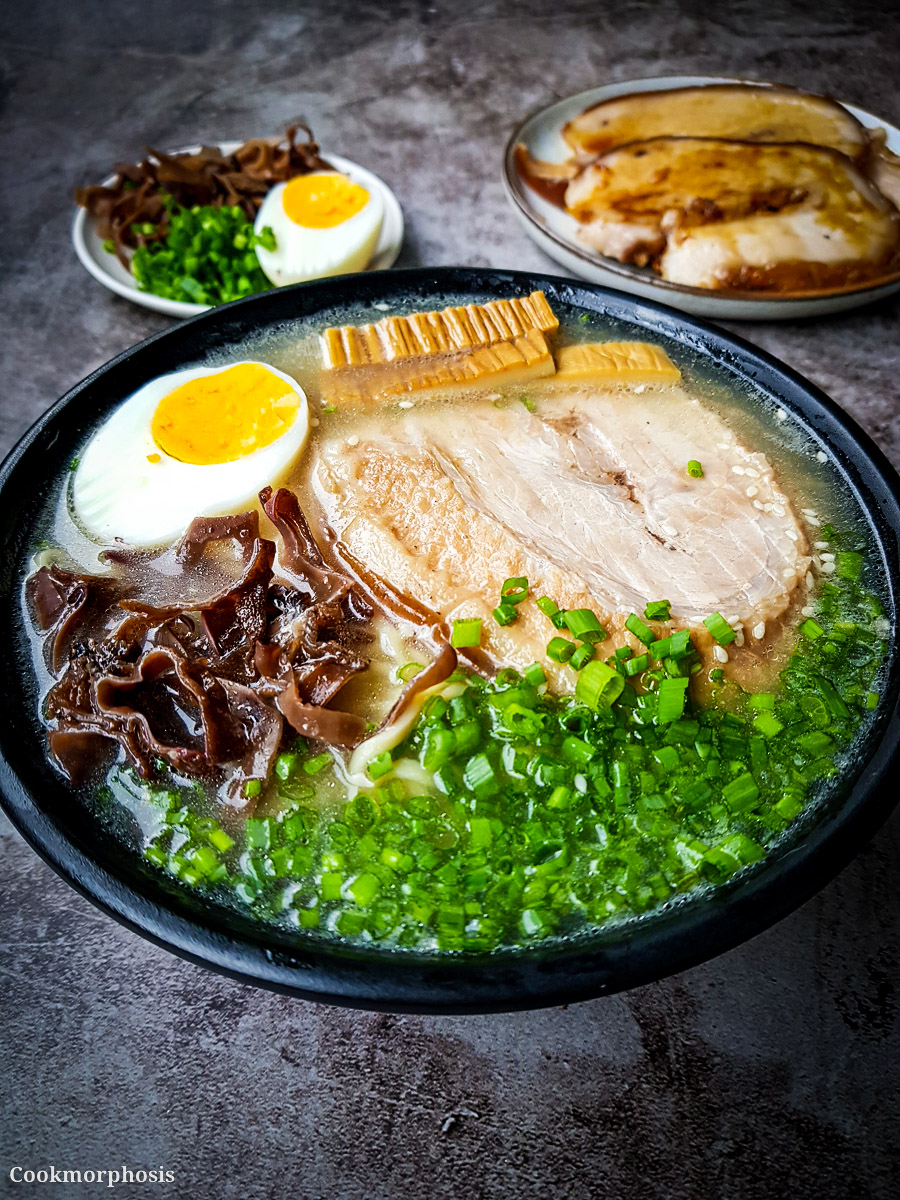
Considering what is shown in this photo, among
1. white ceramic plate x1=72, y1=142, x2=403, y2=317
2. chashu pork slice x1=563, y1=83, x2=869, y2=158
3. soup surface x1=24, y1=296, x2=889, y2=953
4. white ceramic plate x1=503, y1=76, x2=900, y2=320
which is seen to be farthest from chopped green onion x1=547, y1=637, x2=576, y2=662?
chashu pork slice x1=563, y1=83, x2=869, y2=158

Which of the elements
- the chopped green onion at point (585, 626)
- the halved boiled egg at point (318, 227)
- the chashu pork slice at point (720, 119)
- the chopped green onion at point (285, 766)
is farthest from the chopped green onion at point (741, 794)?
the chashu pork slice at point (720, 119)

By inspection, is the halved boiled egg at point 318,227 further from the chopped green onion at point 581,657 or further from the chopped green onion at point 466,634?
the chopped green onion at point 581,657

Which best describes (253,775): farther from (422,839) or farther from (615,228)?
(615,228)

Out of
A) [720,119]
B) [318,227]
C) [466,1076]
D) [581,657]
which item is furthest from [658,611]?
[720,119]

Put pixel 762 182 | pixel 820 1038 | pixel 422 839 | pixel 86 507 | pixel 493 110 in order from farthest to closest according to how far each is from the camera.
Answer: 1. pixel 493 110
2. pixel 762 182
3. pixel 86 507
4. pixel 820 1038
5. pixel 422 839

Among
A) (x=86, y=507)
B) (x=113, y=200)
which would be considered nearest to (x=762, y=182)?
(x=113, y=200)

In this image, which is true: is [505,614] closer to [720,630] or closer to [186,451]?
[720,630]
